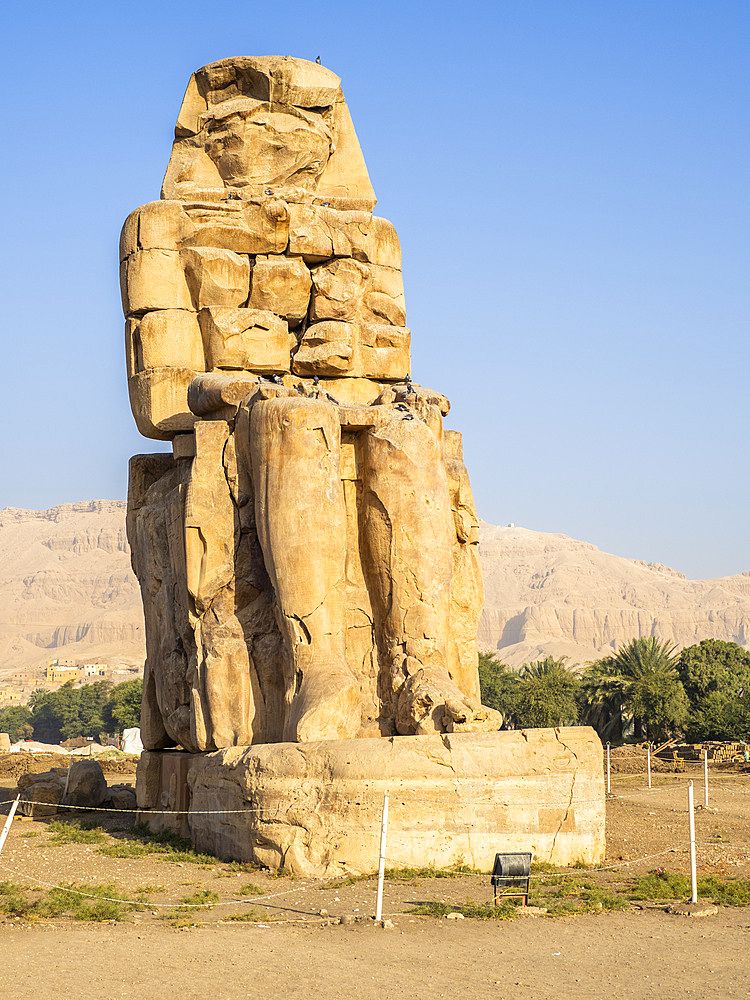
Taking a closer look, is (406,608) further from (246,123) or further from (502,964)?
(246,123)

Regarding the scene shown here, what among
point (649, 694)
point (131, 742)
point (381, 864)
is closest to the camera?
point (381, 864)

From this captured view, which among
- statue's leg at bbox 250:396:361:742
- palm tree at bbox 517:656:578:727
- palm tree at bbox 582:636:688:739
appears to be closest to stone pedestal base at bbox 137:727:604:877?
statue's leg at bbox 250:396:361:742

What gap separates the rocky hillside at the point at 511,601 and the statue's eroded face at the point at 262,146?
313ft

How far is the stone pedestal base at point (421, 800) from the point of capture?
6.99 metres

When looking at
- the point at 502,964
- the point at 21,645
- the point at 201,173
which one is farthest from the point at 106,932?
the point at 21,645

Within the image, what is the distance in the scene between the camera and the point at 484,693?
3631 centimetres

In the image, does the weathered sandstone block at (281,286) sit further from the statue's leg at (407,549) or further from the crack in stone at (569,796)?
the crack in stone at (569,796)

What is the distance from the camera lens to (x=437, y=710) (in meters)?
7.77

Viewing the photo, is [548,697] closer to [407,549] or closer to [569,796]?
[407,549]

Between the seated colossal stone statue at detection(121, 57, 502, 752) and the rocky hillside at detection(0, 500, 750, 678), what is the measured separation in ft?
313

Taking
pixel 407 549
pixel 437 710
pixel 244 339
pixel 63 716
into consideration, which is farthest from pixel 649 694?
pixel 63 716

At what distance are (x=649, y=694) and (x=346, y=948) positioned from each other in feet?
72.3

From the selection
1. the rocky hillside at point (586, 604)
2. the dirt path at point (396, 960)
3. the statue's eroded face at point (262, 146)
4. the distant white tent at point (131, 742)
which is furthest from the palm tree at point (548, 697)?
the rocky hillside at point (586, 604)

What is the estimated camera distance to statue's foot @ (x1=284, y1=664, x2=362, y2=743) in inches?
295
